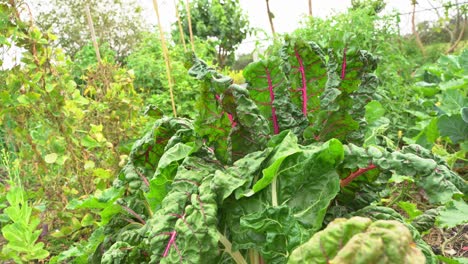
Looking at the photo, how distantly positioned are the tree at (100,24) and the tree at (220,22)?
51.9 inches

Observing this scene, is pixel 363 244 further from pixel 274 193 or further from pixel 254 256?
pixel 254 256

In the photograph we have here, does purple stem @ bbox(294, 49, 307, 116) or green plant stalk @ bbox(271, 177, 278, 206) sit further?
purple stem @ bbox(294, 49, 307, 116)

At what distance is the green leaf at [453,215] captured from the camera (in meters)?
1.35

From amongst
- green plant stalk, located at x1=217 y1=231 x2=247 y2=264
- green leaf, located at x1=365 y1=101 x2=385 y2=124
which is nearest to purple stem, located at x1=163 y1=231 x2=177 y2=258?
green plant stalk, located at x1=217 y1=231 x2=247 y2=264

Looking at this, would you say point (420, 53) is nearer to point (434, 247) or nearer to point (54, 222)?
point (434, 247)

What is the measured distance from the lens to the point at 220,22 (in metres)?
9.26

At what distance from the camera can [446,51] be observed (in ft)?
21.5

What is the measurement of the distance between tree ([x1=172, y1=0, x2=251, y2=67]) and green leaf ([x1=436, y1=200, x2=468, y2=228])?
8193 millimetres

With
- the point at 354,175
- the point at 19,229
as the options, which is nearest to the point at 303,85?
the point at 354,175

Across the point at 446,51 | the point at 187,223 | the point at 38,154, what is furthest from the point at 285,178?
the point at 446,51

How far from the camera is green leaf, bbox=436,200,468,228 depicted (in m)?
1.35

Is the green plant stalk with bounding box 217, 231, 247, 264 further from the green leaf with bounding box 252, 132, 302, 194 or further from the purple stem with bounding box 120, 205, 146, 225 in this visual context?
the purple stem with bounding box 120, 205, 146, 225

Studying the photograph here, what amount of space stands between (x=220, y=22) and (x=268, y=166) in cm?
833

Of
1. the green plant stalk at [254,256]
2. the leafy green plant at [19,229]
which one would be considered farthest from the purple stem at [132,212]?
the green plant stalk at [254,256]
